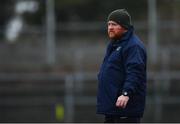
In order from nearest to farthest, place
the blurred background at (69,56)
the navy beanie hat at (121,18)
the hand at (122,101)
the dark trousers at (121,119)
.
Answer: the hand at (122,101), the dark trousers at (121,119), the navy beanie hat at (121,18), the blurred background at (69,56)

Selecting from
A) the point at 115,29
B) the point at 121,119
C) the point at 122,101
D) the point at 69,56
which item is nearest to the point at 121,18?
the point at 115,29

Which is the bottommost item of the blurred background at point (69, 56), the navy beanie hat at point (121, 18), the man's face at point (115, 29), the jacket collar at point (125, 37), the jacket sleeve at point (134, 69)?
the blurred background at point (69, 56)

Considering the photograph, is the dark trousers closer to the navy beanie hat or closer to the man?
the man

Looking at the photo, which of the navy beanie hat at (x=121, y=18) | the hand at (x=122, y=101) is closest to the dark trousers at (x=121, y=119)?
the hand at (x=122, y=101)

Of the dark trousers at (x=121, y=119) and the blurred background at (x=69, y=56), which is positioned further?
the blurred background at (x=69, y=56)

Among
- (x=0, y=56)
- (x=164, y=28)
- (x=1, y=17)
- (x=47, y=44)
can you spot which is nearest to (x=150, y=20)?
(x=164, y=28)

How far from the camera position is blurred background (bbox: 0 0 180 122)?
66.0 feet

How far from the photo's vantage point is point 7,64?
23656 millimetres

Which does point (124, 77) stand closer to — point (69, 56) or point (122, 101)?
point (122, 101)

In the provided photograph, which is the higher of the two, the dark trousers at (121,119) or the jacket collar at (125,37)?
the jacket collar at (125,37)

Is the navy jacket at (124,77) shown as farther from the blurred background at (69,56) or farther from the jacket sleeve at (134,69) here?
the blurred background at (69,56)

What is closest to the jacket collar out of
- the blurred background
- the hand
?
Answer: the hand

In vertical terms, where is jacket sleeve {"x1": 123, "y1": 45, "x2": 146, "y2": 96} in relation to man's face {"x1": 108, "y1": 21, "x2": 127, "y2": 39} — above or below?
below

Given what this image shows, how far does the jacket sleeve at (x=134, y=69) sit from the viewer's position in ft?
22.1
